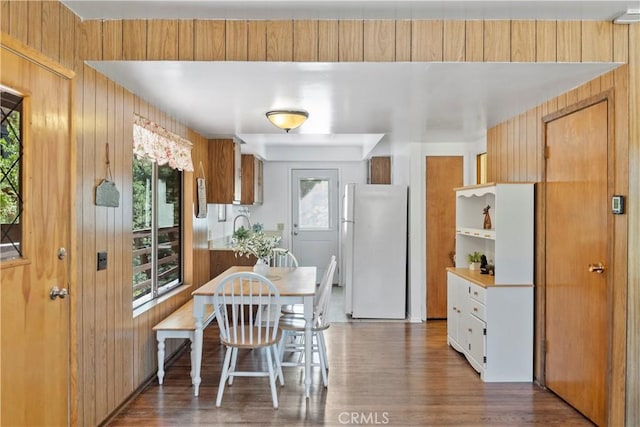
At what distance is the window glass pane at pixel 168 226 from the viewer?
13.0ft

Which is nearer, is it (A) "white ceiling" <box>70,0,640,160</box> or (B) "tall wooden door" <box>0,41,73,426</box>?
(B) "tall wooden door" <box>0,41,73,426</box>

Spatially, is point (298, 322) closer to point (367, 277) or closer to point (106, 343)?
point (106, 343)

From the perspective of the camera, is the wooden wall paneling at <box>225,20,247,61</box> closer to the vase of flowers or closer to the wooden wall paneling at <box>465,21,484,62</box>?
the wooden wall paneling at <box>465,21,484,62</box>

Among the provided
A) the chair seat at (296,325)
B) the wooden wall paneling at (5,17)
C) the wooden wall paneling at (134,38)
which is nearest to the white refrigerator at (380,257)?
the chair seat at (296,325)

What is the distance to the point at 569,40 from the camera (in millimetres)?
2416

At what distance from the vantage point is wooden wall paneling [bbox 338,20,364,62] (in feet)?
7.86

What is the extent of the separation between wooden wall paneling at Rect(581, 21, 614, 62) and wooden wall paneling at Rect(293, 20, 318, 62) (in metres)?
1.46

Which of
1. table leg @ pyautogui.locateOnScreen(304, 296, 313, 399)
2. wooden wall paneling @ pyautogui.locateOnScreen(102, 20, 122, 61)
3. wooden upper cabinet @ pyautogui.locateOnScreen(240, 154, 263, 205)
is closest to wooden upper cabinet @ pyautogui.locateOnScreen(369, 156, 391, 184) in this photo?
wooden upper cabinet @ pyautogui.locateOnScreen(240, 154, 263, 205)

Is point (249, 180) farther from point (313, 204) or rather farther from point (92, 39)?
point (92, 39)

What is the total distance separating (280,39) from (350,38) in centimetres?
38

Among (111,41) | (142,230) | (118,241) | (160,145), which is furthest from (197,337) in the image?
(111,41)

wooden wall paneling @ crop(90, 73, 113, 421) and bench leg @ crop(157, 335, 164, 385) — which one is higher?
wooden wall paneling @ crop(90, 73, 113, 421)

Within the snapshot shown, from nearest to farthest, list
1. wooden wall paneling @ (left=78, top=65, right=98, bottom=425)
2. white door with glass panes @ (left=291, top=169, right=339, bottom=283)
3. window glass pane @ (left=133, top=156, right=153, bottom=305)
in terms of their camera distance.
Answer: wooden wall paneling @ (left=78, top=65, right=98, bottom=425)
window glass pane @ (left=133, top=156, right=153, bottom=305)
white door with glass panes @ (left=291, top=169, right=339, bottom=283)

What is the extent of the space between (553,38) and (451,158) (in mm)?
2990
